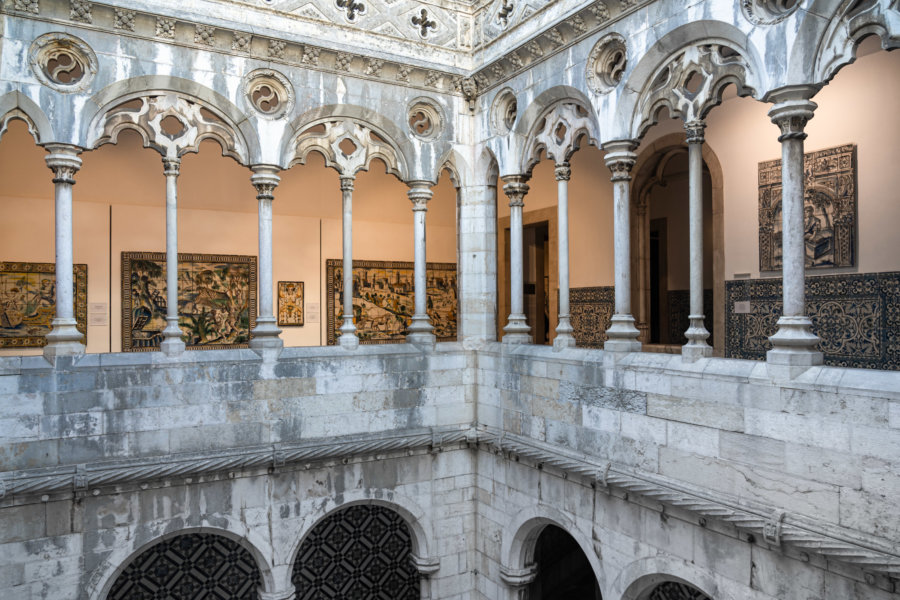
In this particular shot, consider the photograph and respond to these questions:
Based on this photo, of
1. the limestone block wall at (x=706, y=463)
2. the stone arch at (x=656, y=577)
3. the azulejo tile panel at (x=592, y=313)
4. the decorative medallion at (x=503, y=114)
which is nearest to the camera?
the limestone block wall at (x=706, y=463)

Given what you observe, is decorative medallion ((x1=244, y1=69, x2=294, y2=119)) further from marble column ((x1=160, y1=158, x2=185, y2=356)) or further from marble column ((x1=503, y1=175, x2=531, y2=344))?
marble column ((x1=503, y1=175, x2=531, y2=344))

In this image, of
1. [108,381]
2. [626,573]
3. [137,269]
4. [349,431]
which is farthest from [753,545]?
[137,269]

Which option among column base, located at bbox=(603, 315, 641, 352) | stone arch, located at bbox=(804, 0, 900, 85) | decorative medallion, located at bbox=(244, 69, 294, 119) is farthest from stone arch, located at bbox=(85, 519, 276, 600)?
stone arch, located at bbox=(804, 0, 900, 85)

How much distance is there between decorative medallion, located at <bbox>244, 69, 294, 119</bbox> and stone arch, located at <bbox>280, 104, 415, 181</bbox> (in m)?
0.17

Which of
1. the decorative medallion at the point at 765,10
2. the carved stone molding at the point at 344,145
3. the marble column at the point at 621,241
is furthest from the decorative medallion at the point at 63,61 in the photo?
the decorative medallion at the point at 765,10

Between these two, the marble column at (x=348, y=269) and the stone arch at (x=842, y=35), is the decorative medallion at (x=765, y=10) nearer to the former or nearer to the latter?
the stone arch at (x=842, y=35)

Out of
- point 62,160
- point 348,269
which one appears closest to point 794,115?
point 348,269

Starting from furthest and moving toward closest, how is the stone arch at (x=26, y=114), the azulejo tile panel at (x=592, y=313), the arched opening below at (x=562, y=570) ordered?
1. the azulejo tile panel at (x=592, y=313)
2. the arched opening below at (x=562, y=570)
3. the stone arch at (x=26, y=114)

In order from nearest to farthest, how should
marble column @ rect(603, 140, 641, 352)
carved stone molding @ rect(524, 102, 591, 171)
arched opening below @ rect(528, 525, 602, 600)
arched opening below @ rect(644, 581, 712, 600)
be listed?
arched opening below @ rect(644, 581, 712, 600), marble column @ rect(603, 140, 641, 352), carved stone molding @ rect(524, 102, 591, 171), arched opening below @ rect(528, 525, 602, 600)

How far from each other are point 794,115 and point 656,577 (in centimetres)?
319

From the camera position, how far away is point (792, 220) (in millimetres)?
4207

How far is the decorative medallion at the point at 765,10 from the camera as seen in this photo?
426cm

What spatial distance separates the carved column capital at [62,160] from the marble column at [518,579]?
4916 millimetres

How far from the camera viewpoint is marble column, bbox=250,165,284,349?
602cm
